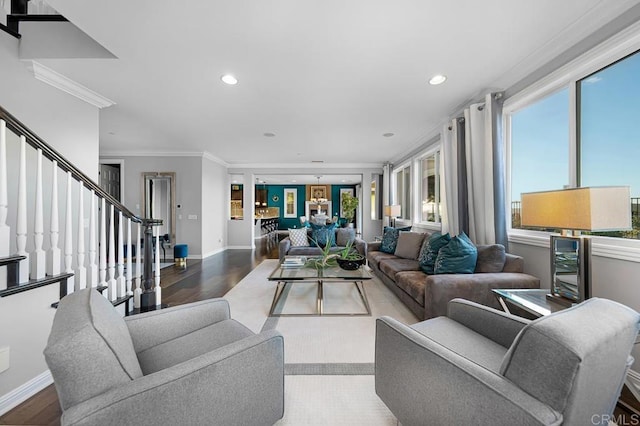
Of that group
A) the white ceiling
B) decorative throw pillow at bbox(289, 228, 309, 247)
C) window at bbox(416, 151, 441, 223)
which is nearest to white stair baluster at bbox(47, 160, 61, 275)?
the white ceiling

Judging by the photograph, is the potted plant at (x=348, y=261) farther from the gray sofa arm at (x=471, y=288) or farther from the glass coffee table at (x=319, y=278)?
the gray sofa arm at (x=471, y=288)

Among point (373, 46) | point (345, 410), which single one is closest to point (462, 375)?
point (345, 410)

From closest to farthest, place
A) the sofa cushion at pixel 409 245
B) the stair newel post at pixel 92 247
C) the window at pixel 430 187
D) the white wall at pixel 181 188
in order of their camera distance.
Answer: the stair newel post at pixel 92 247 → the sofa cushion at pixel 409 245 → the window at pixel 430 187 → the white wall at pixel 181 188

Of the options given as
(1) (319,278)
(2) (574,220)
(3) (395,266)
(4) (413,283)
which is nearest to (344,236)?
(3) (395,266)

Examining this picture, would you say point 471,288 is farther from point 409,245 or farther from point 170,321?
point 170,321

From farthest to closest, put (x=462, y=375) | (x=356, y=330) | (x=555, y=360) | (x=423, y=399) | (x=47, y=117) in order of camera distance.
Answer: (x=47, y=117) < (x=356, y=330) < (x=423, y=399) < (x=462, y=375) < (x=555, y=360)

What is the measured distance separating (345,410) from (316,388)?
0.25 meters

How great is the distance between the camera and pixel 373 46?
7.23 ft

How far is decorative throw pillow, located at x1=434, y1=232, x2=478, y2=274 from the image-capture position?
2.50m

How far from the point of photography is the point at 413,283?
8.63 ft

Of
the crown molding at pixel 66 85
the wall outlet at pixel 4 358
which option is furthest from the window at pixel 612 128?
the crown molding at pixel 66 85

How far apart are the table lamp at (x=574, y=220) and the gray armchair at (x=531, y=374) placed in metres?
0.66

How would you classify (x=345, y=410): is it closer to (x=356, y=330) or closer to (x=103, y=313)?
(x=356, y=330)

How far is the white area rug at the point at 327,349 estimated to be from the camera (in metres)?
1.47
